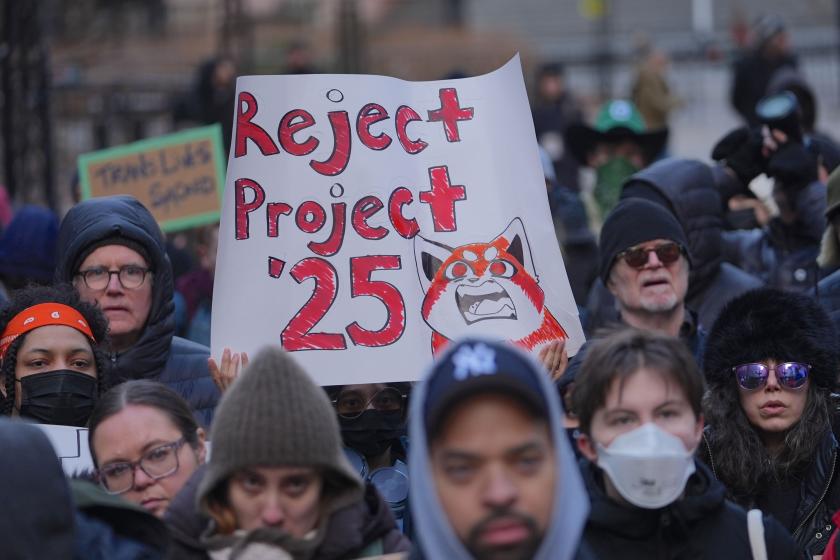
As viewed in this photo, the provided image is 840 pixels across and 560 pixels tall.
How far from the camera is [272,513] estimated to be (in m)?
3.86

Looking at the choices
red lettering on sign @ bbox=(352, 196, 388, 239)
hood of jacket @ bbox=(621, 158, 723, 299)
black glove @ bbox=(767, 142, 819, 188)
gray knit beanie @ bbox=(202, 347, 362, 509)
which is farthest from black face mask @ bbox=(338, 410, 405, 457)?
black glove @ bbox=(767, 142, 819, 188)

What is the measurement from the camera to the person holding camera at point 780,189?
7441mm

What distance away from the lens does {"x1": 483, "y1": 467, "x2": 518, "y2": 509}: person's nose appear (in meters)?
3.51

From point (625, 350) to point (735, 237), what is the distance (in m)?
3.87

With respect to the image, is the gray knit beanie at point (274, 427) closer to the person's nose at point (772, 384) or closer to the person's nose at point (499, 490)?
the person's nose at point (499, 490)

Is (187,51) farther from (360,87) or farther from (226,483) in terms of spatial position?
(226,483)

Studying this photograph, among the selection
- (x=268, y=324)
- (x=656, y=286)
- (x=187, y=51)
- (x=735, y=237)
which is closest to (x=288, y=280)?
(x=268, y=324)

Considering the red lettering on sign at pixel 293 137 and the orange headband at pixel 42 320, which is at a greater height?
the red lettering on sign at pixel 293 137

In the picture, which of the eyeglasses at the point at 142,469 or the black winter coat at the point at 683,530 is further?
the eyeglasses at the point at 142,469

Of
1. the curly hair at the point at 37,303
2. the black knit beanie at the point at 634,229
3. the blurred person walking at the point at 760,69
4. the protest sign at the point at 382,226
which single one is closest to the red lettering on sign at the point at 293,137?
the protest sign at the point at 382,226

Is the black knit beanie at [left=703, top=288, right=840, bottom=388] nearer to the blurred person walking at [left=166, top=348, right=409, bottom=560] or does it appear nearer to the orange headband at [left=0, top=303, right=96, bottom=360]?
the blurred person walking at [left=166, top=348, right=409, bottom=560]

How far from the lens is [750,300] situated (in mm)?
5484

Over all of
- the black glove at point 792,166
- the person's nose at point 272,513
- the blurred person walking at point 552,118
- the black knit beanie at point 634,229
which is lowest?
the person's nose at point 272,513

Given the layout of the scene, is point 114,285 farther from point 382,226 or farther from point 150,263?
point 382,226
